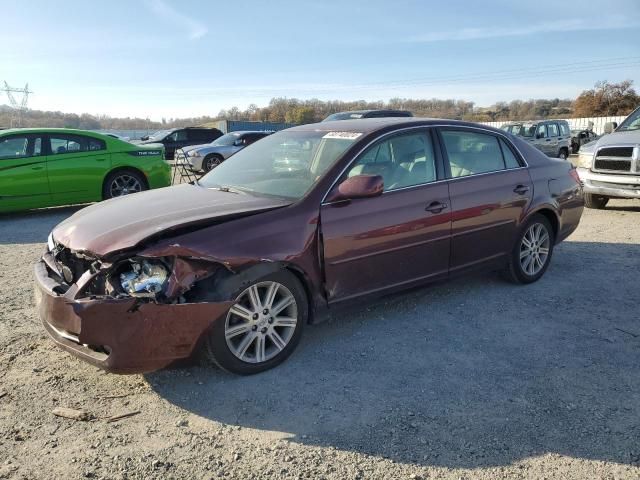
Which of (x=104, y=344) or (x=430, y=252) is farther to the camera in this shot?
(x=430, y=252)

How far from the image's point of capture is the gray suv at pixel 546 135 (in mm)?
20766

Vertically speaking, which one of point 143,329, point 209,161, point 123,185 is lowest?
point 143,329

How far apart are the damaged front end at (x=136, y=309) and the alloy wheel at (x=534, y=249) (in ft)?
10.7

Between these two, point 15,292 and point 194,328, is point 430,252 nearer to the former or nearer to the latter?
point 194,328

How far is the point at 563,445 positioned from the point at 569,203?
3.53m

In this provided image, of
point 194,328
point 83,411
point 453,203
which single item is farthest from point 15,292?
point 453,203

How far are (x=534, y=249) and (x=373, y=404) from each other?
3.02 metres

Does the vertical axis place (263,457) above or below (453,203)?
below

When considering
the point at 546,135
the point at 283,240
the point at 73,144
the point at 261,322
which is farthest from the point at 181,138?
the point at 261,322

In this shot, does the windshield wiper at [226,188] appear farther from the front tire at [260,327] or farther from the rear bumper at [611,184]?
the rear bumper at [611,184]

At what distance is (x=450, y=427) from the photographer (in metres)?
2.97

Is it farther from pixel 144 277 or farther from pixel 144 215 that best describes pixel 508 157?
pixel 144 277

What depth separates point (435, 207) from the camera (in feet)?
14.4

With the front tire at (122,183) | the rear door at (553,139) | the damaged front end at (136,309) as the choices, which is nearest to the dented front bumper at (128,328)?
the damaged front end at (136,309)
